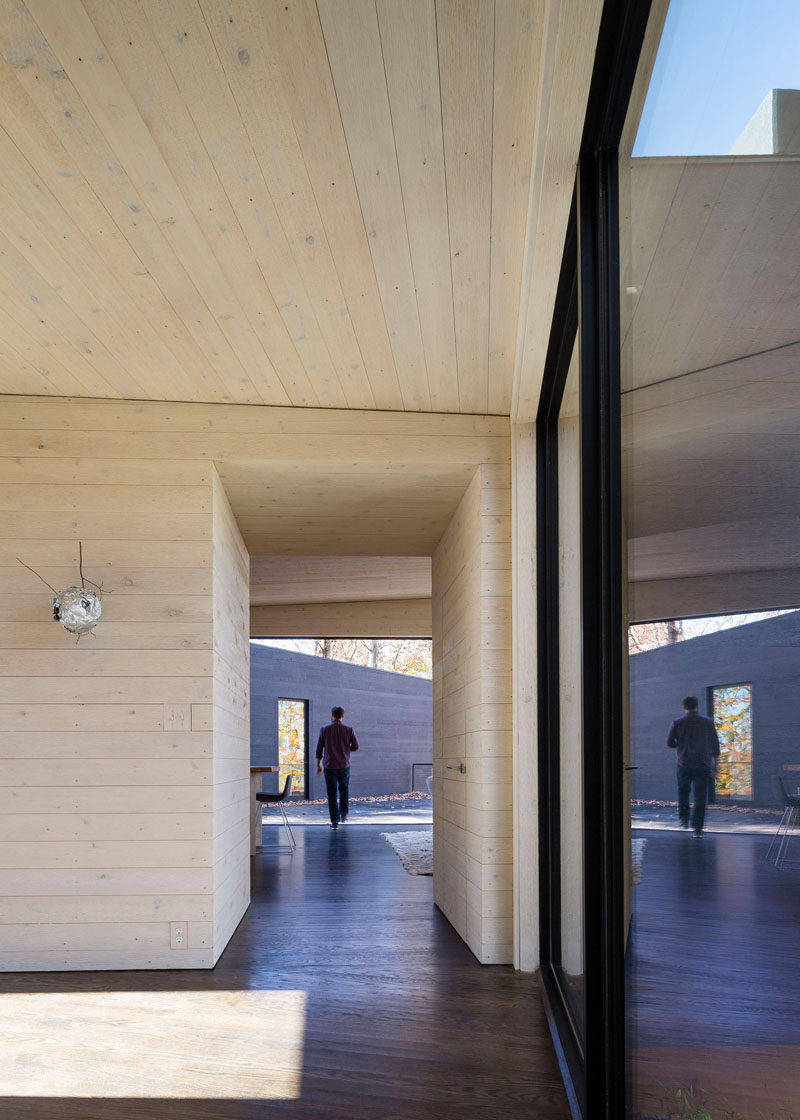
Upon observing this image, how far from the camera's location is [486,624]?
463 cm

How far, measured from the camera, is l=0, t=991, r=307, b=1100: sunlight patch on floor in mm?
2930

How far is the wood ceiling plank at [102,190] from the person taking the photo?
7.68ft

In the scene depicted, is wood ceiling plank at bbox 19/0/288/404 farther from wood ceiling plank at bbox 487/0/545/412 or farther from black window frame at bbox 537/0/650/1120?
black window frame at bbox 537/0/650/1120

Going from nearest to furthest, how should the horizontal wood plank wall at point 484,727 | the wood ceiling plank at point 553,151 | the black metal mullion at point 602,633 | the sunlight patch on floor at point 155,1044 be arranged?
the wood ceiling plank at point 553,151 < the black metal mullion at point 602,633 < the sunlight patch on floor at point 155,1044 < the horizontal wood plank wall at point 484,727

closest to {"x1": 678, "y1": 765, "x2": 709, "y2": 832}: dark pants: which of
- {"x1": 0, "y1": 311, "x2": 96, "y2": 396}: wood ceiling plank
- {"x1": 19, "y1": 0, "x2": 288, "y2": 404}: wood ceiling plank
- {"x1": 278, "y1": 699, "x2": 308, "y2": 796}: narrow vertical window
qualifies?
{"x1": 19, "y1": 0, "x2": 288, "y2": 404}: wood ceiling plank

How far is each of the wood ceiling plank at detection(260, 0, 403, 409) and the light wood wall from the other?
1434 millimetres

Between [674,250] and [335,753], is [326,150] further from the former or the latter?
[335,753]

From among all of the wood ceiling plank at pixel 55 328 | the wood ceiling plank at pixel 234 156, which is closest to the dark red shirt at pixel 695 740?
the wood ceiling plank at pixel 234 156

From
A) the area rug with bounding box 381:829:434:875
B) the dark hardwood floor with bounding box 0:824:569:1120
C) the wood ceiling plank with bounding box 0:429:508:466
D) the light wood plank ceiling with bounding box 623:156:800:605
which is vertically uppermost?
the wood ceiling plank with bounding box 0:429:508:466

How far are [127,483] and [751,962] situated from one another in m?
4.01

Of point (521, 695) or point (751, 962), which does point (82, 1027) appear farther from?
point (751, 962)

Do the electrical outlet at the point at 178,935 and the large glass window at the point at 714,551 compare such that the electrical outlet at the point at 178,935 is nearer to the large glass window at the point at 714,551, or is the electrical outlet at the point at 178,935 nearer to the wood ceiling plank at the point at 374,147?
the wood ceiling plank at the point at 374,147

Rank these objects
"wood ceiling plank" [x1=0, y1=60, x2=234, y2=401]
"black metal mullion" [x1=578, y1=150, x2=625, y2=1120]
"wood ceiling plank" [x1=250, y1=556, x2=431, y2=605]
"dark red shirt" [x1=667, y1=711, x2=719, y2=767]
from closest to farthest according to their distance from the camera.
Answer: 1. "dark red shirt" [x1=667, y1=711, x2=719, y2=767]
2. "black metal mullion" [x1=578, y1=150, x2=625, y2=1120]
3. "wood ceiling plank" [x1=0, y1=60, x2=234, y2=401]
4. "wood ceiling plank" [x1=250, y1=556, x2=431, y2=605]

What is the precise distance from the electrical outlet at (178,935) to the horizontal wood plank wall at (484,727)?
4.37ft
